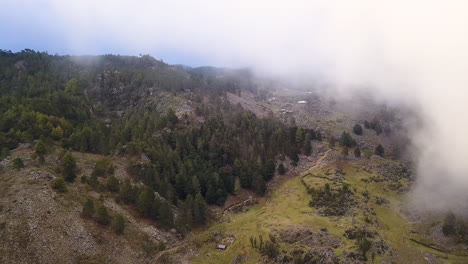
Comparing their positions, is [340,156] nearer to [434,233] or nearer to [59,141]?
[434,233]

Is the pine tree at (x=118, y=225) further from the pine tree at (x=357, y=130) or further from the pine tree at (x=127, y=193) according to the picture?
the pine tree at (x=357, y=130)

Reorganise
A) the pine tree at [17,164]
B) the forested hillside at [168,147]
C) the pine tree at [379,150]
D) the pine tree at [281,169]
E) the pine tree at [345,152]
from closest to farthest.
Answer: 1. the pine tree at [17,164]
2. the forested hillside at [168,147]
3. the pine tree at [281,169]
4. the pine tree at [345,152]
5. the pine tree at [379,150]

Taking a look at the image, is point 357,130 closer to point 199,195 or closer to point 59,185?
point 199,195

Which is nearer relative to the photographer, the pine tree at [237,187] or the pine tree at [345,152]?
the pine tree at [237,187]

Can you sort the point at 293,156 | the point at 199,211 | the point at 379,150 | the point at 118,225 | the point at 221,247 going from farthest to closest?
the point at 379,150 → the point at 293,156 → the point at 199,211 → the point at 221,247 → the point at 118,225

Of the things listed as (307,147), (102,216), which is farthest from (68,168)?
(307,147)

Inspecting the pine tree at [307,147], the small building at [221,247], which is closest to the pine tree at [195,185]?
the small building at [221,247]

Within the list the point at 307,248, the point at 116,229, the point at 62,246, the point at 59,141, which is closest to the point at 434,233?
the point at 307,248

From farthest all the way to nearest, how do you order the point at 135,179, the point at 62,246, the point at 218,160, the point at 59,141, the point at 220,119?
the point at 220,119, the point at 218,160, the point at 59,141, the point at 135,179, the point at 62,246

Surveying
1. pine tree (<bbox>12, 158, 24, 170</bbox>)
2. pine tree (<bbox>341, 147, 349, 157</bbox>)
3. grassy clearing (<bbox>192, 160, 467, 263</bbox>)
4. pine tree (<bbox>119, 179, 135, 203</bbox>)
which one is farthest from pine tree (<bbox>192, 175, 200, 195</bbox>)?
pine tree (<bbox>341, 147, 349, 157</bbox>)

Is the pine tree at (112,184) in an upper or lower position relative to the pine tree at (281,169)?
upper

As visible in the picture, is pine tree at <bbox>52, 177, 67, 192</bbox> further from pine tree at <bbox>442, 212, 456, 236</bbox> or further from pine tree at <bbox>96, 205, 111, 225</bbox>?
pine tree at <bbox>442, 212, 456, 236</bbox>
